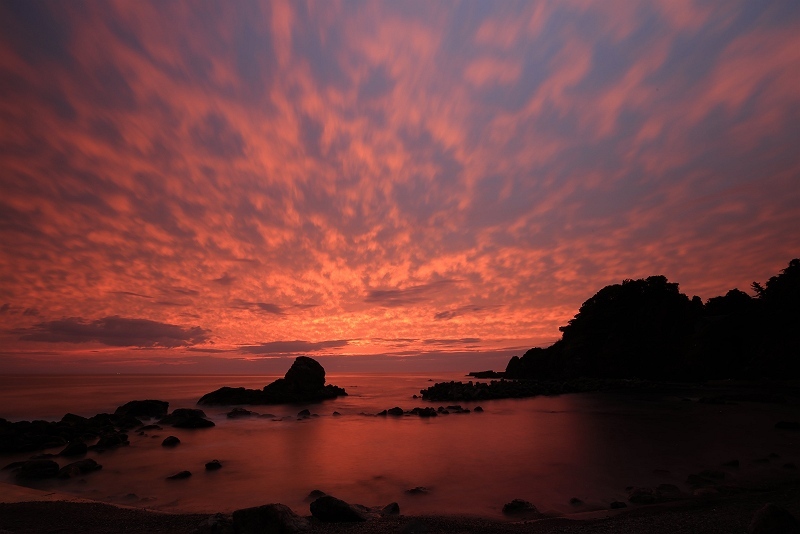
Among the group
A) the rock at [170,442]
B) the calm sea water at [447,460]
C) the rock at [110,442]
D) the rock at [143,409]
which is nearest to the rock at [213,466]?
the calm sea water at [447,460]

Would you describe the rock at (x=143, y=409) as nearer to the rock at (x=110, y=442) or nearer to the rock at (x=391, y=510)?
the rock at (x=110, y=442)

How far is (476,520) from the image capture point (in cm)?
1030

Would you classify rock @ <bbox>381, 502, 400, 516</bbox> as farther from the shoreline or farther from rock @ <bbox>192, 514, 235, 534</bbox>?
rock @ <bbox>192, 514, 235, 534</bbox>

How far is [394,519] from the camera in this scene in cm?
1028

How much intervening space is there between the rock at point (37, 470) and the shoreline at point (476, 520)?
4.65 metres

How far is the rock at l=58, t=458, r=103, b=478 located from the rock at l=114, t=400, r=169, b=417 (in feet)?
84.6

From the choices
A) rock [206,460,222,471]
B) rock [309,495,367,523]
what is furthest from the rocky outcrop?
rock [309,495,367,523]

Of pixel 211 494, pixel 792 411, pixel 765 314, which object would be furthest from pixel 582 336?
pixel 211 494

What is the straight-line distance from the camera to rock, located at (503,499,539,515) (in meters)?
11.1

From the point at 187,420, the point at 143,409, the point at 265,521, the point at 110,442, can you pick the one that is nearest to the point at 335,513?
the point at 265,521

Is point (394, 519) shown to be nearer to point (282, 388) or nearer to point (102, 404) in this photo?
point (282, 388)

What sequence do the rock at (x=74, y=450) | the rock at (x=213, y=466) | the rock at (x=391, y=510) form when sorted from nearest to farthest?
the rock at (x=391, y=510) → the rock at (x=213, y=466) → the rock at (x=74, y=450)

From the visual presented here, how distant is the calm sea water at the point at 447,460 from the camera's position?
13.4m

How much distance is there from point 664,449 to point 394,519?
603 inches
